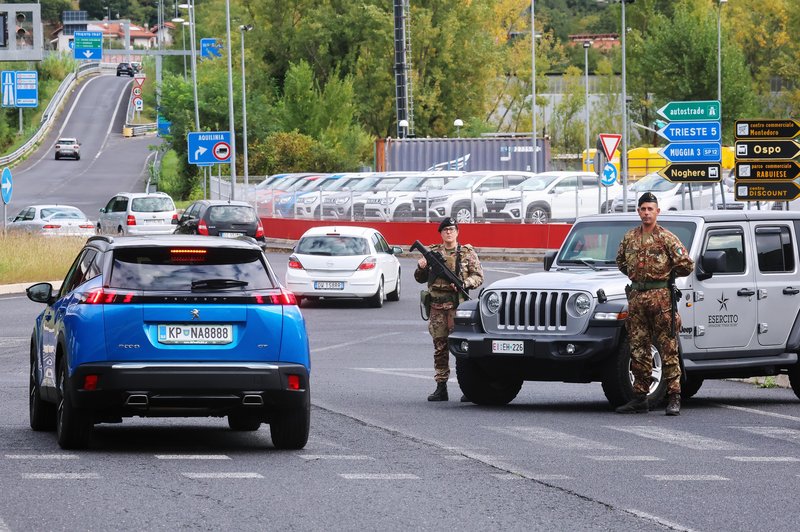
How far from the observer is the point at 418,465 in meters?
11.3

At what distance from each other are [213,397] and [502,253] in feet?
117

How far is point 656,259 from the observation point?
1457cm

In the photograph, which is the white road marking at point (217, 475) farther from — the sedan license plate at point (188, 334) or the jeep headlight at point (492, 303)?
the jeep headlight at point (492, 303)

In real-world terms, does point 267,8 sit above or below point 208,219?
above

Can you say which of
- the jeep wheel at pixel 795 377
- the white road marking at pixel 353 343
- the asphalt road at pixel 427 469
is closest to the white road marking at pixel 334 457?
the asphalt road at pixel 427 469

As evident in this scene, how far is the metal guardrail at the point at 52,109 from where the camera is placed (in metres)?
109

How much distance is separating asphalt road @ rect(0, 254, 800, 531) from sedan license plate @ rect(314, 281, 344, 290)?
13.0 m

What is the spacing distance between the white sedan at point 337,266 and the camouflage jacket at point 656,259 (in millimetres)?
15604

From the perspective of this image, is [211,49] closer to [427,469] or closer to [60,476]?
[427,469]

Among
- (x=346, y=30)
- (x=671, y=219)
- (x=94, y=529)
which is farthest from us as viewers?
(x=346, y=30)

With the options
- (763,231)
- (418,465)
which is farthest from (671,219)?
(418,465)

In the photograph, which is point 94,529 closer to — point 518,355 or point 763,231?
point 518,355

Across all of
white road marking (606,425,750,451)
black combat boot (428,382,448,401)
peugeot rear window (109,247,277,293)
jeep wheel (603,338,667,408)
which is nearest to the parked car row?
black combat boot (428,382,448,401)

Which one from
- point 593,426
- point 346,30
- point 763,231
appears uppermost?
point 346,30
